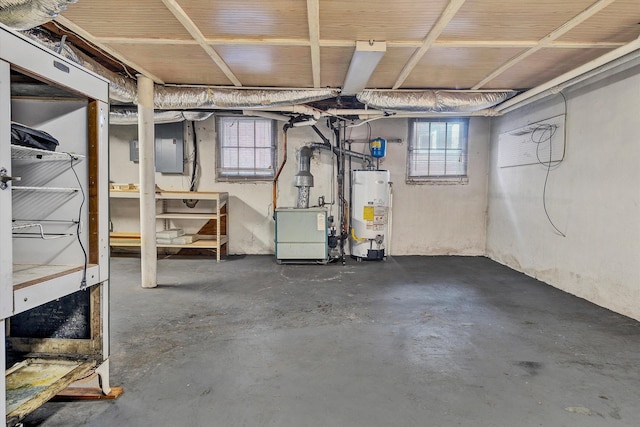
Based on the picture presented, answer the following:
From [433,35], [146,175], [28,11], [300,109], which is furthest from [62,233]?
[300,109]

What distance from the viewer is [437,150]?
570cm

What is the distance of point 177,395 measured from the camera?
176cm

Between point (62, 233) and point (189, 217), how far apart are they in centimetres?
369

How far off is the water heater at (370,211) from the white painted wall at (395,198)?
62 cm

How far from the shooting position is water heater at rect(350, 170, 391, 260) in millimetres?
5043

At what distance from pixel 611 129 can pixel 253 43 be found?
10.7ft

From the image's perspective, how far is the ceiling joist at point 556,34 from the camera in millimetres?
2170

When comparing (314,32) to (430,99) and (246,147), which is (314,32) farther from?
(246,147)

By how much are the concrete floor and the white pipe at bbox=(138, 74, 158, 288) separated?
0.33m

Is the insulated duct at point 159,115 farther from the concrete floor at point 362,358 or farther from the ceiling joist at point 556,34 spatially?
the ceiling joist at point 556,34

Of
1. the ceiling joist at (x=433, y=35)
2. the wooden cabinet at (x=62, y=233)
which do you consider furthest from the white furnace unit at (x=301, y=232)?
the wooden cabinet at (x=62, y=233)

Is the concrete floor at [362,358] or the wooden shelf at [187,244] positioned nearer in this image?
the concrete floor at [362,358]

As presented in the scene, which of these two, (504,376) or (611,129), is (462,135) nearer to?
(611,129)

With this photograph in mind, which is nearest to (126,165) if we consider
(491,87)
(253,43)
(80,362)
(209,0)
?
(253,43)
